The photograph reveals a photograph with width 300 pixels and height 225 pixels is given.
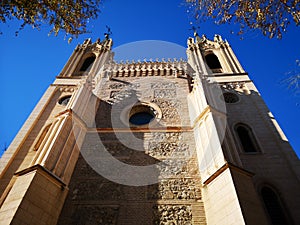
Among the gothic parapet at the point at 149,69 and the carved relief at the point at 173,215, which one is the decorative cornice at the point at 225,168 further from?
the gothic parapet at the point at 149,69

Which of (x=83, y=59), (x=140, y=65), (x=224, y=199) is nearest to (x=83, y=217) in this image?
(x=224, y=199)

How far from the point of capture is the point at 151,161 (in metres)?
7.57

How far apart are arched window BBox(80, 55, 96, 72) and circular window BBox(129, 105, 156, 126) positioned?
7.19m

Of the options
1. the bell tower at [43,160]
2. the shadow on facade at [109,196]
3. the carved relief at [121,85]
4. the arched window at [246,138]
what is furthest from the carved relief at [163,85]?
the shadow on facade at [109,196]

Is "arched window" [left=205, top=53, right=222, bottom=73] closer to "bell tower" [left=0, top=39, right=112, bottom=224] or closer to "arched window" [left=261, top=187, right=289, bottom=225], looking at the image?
"bell tower" [left=0, top=39, right=112, bottom=224]

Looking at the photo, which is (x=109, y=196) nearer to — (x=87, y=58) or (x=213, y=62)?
(x=213, y=62)

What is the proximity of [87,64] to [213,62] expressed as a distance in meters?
9.89

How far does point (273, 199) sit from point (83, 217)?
19.1 feet

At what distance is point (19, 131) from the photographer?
9.43 m

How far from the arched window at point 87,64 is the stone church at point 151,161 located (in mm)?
4498

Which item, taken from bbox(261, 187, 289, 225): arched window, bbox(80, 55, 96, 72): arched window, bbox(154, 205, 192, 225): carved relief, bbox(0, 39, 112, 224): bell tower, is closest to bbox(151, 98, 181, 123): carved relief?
bbox(0, 39, 112, 224): bell tower

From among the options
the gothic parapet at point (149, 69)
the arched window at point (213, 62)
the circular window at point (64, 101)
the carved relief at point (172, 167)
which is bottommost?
the carved relief at point (172, 167)

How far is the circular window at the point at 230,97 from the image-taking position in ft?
36.7

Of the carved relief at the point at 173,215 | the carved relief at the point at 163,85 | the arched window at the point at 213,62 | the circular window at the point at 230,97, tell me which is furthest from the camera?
the arched window at the point at 213,62
